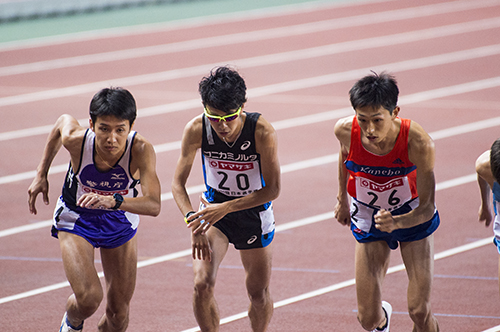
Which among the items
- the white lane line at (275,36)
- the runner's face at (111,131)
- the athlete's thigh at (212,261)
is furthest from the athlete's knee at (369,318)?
the white lane line at (275,36)

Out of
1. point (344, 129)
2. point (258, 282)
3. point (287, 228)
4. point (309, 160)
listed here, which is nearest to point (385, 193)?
point (344, 129)

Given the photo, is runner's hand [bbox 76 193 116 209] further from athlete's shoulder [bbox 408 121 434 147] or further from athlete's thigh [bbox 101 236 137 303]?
athlete's shoulder [bbox 408 121 434 147]

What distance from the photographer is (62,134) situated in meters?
5.19

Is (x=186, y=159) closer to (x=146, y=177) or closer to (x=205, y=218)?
(x=146, y=177)

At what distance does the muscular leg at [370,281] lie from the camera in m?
4.98

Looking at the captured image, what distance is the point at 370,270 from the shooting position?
5.02 metres

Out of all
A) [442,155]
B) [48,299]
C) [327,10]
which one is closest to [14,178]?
[48,299]

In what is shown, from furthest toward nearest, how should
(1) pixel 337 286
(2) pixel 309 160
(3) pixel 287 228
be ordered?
(2) pixel 309 160 → (3) pixel 287 228 → (1) pixel 337 286

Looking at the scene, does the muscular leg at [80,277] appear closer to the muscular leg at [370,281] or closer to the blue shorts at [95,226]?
the blue shorts at [95,226]

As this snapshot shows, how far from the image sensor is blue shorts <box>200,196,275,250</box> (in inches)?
207

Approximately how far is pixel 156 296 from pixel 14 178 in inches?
168

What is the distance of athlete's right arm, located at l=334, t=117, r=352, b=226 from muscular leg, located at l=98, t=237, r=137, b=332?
154 centimetres

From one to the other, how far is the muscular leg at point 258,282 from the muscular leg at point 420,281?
99 cm

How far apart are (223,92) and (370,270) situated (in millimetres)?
1575
